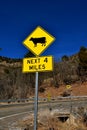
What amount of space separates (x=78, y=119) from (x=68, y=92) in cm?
5097

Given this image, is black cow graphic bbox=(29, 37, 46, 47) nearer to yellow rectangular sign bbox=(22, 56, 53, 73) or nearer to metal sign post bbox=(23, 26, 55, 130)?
metal sign post bbox=(23, 26, 55, 130)

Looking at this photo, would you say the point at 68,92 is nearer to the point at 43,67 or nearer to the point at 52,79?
the point at 52,79

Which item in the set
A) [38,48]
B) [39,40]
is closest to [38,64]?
[38,48]

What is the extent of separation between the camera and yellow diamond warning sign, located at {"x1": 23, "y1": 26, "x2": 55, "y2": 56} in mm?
7777

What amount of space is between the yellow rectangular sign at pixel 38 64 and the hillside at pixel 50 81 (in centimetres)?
5119

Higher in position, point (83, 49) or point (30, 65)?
point (83, 49)

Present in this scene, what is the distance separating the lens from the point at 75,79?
A: 75.6 m

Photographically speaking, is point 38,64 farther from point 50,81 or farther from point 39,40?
point 50,81

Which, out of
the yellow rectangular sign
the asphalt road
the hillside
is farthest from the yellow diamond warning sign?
the hillside

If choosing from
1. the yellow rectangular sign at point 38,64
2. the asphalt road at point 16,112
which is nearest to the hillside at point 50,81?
the asphalt road at point 16,112

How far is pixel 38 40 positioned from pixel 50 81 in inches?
2627

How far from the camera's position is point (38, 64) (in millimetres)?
7707

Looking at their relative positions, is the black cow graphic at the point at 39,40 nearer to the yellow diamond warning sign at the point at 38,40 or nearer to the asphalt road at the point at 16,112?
the yellow diamond warning sign at the point at 38,40

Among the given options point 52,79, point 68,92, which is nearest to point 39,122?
point 68,92
